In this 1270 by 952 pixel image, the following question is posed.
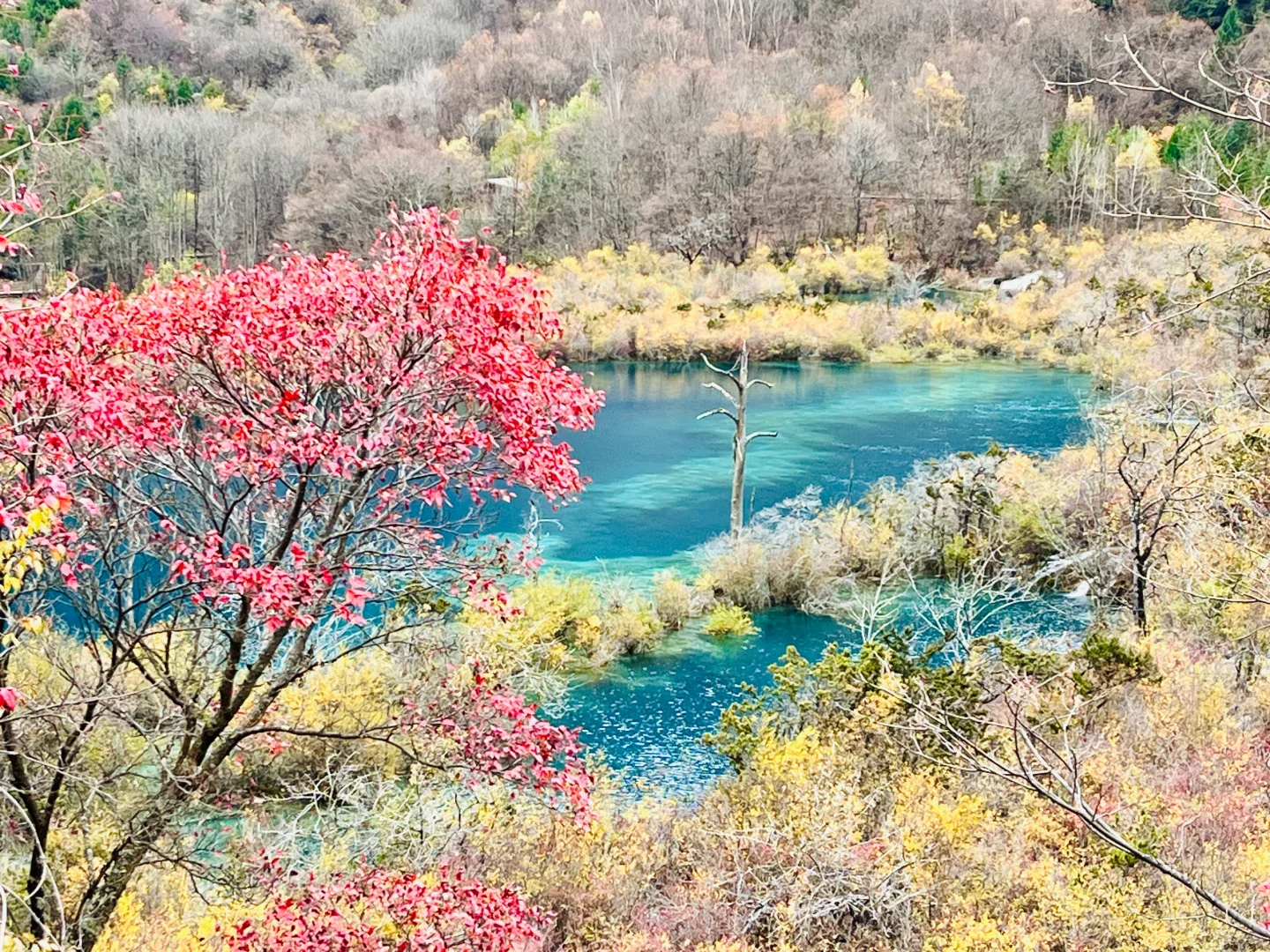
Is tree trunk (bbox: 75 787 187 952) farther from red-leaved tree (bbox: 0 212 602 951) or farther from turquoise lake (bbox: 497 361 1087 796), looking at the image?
turquoise lake (bbox: 497 361 1087 796)

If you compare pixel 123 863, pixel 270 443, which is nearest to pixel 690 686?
pixel 123 863

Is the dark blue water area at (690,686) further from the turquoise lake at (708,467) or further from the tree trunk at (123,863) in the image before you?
the tree trunk at (123,863)

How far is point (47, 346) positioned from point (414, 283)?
1536 mm

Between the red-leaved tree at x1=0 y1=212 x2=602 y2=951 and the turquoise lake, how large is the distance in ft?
16.6

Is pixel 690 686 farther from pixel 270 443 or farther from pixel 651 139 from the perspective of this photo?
pixel 651 139

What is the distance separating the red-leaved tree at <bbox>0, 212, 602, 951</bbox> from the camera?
4586mm

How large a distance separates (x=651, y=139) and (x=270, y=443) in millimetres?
52912

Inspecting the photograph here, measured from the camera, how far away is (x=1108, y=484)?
17.0 metres

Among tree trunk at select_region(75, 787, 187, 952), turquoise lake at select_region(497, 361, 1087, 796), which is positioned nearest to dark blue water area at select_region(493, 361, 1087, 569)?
turquoise lake at select_region(497, 361, 1087, 796)

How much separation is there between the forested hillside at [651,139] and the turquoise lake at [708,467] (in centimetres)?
1557

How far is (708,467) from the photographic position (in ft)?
84.2

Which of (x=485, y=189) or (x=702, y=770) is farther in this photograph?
(x=485, y=189)

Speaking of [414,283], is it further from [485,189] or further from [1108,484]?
[485,189]

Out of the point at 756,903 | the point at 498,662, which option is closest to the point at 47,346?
the point at 756,903
